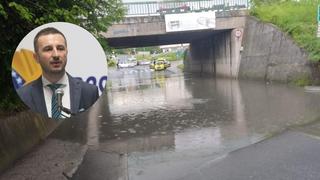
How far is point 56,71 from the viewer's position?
Answer: 4.20m

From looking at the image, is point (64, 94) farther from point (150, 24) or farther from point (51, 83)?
point (150, 24)

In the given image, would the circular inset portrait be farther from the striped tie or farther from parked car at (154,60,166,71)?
parked car at (154,60,166,71)

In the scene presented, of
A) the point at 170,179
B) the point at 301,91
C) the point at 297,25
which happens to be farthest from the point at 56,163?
the point at 297,25

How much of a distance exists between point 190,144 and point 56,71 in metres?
6.12

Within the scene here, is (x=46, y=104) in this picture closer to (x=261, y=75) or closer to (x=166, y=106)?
(x=166, y=106)

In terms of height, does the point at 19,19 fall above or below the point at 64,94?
above

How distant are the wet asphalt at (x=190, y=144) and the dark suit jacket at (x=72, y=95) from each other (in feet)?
10.5

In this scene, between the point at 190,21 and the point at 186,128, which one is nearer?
the point at 186,128

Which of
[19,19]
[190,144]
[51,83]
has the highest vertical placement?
[19,19]

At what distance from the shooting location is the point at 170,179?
281 inches

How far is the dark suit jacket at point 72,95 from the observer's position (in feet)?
13.9

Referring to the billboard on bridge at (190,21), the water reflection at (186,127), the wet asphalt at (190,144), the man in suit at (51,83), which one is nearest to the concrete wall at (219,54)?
the billboard on bridge at (190,21)

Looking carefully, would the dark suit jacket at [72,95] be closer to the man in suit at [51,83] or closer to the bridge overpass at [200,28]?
the man in suit at [51,83]

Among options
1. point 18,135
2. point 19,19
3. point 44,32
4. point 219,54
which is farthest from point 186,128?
point 219,54
